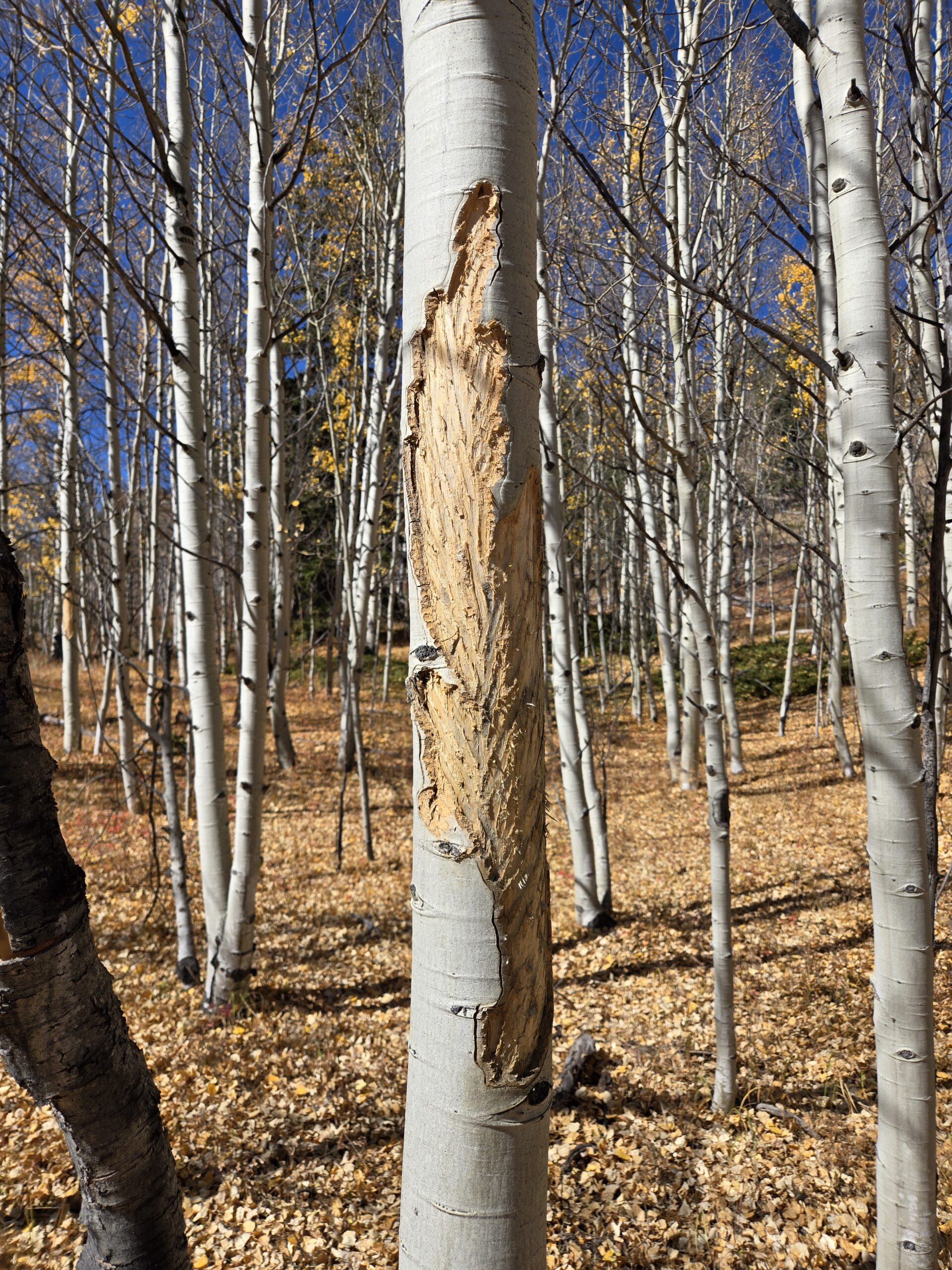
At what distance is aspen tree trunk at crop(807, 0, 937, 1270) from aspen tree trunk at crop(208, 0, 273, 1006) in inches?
105

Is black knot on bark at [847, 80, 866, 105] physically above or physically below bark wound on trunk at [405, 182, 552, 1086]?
above

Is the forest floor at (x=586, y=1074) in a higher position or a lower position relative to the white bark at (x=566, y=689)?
lower

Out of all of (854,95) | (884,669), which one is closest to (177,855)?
(884,669)

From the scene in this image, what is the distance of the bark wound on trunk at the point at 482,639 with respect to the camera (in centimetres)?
92

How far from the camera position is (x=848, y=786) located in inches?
337

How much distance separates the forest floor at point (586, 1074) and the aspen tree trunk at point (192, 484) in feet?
3.71

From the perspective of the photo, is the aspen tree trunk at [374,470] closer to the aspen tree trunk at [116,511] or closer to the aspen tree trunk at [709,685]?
the aspen tree trunk at [116,511]

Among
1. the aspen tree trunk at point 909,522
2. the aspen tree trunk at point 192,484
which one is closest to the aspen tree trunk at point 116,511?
the aspen tree trunk at point 192,484

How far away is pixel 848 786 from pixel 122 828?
8.15m

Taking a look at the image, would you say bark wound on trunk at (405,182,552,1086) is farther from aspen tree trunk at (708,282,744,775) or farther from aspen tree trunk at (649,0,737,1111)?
aspen tree trunk at (708,282,744,775)

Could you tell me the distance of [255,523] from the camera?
12.2 feet

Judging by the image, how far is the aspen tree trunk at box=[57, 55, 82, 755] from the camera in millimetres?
6430

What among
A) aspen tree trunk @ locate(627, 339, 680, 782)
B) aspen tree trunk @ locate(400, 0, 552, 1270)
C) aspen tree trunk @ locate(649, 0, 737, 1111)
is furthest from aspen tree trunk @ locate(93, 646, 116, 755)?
aspen tree trunk @ locate(400, 0, 552, 1270)

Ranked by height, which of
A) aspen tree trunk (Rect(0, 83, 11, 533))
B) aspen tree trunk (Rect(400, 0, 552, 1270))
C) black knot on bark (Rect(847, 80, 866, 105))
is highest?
aspen tree trunk (Rect(0, 83, 11, 533))
